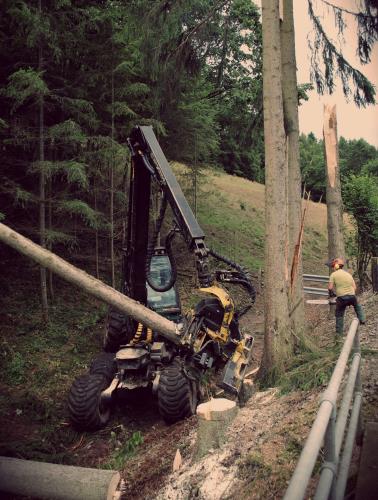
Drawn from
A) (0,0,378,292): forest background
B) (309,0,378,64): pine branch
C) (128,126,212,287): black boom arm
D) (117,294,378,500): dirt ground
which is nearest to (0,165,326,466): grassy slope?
(117,294,378,500): dirt ground

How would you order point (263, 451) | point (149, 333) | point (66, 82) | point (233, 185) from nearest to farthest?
point (263, 451) < point (149, 333) < point (66, 82) < point (233, 185)

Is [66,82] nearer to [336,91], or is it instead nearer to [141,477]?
[336,91]

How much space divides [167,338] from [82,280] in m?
1.74

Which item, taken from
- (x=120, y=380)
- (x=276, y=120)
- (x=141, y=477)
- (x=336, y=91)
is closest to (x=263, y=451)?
(x=141, y=477)

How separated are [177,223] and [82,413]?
11.5 feet

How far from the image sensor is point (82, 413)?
24.7 feet

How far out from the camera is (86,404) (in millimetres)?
7539

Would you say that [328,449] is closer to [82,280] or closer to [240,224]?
[82,280]

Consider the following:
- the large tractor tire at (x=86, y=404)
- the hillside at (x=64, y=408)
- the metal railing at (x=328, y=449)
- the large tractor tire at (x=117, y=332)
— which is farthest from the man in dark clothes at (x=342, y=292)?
the metal railing at (x=328, y=449)

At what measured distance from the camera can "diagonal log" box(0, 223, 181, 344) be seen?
678cm

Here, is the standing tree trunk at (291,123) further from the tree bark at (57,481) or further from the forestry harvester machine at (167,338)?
the tree bark at (57,481)

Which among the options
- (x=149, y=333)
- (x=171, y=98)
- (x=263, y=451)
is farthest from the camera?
(x=171, y=98)

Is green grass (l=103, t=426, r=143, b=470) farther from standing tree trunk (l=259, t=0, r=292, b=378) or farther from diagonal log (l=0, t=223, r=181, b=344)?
standing tree trunk (l=259, t=0, r=292, b=378)

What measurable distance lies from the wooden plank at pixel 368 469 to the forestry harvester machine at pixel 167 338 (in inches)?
139
